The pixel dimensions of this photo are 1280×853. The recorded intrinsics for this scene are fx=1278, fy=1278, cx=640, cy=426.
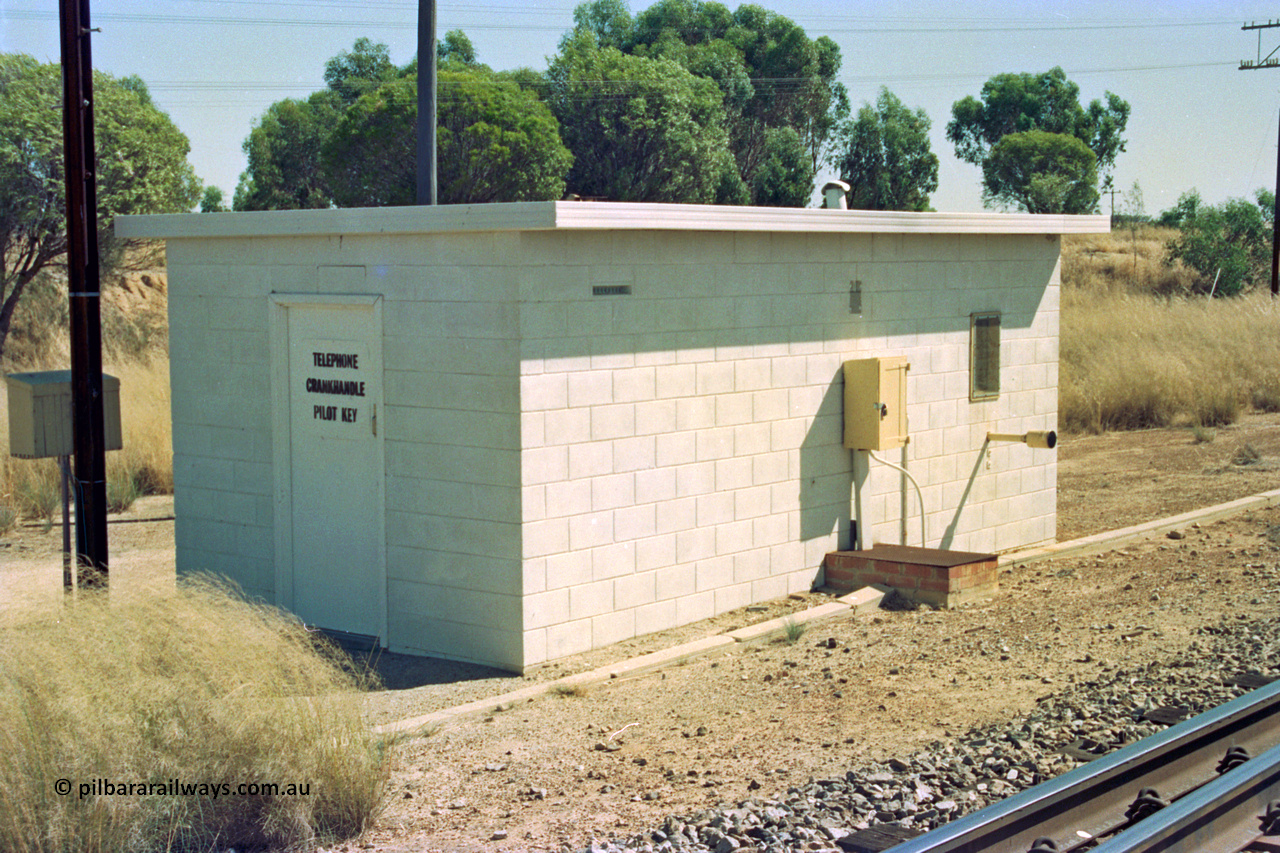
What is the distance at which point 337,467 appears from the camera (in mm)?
8859

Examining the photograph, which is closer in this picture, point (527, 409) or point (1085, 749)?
point (1085, 749)

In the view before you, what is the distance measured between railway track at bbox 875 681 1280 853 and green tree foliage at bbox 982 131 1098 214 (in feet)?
189

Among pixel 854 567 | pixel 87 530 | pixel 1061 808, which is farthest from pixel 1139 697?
pixel 87 530

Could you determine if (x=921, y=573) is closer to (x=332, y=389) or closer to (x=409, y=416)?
(x=409, y=416)

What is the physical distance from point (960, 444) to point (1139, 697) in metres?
4.60

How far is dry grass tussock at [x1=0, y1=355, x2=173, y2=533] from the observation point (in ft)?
46.8

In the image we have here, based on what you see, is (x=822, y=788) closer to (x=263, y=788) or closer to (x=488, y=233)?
(x=263, y=788)

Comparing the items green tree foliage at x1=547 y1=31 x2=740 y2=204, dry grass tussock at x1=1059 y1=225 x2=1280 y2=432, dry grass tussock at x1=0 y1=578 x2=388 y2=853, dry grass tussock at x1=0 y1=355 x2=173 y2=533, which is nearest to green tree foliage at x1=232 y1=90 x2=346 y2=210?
green tree foliage at x1=547 y1=31 x2=740 y2=204

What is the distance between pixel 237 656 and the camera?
18.9ft

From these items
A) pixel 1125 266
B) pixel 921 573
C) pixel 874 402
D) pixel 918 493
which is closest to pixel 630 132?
pixel 1125 266

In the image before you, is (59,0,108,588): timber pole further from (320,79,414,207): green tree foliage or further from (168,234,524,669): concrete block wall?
(320,79,414,207): green tree foliage

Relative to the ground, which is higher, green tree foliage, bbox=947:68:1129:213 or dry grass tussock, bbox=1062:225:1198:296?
green tree foliage, bbox=947:68:1129:213

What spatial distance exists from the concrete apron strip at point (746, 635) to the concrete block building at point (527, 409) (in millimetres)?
431

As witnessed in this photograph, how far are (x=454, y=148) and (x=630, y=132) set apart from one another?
31.6 ft
